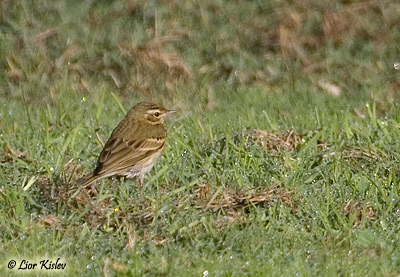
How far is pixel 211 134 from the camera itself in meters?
9.94

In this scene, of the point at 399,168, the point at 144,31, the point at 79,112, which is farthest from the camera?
the point at 144,31

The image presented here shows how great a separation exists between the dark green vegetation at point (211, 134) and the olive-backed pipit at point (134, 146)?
16 centimetres

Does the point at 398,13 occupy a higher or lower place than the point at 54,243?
lower

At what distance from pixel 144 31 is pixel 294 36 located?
1881 mm

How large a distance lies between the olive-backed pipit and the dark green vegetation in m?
0.16

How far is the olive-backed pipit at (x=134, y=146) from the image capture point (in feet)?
29.3

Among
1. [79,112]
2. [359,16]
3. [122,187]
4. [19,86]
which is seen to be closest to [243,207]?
[122,187]

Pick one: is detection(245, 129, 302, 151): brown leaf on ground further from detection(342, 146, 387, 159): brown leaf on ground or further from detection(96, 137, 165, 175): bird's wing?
detection(96, 137, 165, 175): bird's wing

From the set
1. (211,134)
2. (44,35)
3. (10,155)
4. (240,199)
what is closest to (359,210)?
(240,199)

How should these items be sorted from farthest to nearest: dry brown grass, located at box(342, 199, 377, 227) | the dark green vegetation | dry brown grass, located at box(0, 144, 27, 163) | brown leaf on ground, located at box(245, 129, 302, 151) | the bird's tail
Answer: brown leaf on ground, located at box(245, 129, 302, 151) → dry brown grass, located at box(0, 144, 27, 163) → the bird's tail → dry brown grass, located at box(342, 199, 377, 227) → the dark green vegetation

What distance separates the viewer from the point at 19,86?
11961 mm

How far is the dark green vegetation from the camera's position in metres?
7.71

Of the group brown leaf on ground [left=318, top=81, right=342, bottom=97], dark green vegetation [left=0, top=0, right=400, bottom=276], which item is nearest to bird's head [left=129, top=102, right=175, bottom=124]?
dark green vegetation [left=0, top=0, right=400, bottom=276]

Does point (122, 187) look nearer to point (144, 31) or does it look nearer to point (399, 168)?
point (399, 168)
